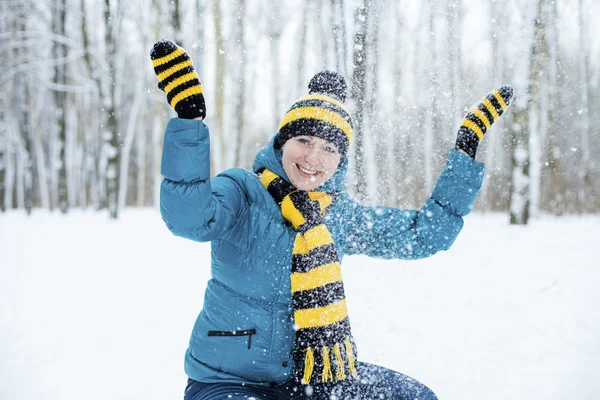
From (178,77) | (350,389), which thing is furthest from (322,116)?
(350,389)

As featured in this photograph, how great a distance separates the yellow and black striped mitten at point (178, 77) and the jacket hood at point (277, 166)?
0.47 meters

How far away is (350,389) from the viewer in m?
1.68

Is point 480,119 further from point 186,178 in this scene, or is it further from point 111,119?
point 111,119

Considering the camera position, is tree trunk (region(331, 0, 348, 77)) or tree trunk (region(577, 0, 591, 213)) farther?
tree trunk (region(577, 0, 591, 213))

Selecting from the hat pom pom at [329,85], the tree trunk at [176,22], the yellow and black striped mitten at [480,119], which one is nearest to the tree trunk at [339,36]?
the hat pom pom at [329,85]

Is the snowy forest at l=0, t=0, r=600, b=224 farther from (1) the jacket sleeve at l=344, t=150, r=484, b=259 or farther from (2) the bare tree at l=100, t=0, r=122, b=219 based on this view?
(1) the jacket sleeve at l=344, t=150, r=484, b=259

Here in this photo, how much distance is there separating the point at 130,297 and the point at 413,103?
3390 mm

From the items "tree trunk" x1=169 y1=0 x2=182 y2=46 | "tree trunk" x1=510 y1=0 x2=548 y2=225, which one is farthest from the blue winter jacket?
"tree trunk" x1=169 y1=0 x2=182 y2=46

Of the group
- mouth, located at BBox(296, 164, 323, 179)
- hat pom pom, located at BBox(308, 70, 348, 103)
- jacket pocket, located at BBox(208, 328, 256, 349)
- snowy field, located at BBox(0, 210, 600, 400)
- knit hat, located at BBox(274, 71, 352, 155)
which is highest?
hat pom pom, located at BBox(308, 70, 348, 103)

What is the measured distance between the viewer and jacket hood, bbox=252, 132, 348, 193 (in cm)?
176

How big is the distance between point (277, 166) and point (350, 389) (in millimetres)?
927

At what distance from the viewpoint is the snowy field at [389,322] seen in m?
2.80

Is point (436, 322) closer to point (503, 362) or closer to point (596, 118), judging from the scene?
point (503, 362)

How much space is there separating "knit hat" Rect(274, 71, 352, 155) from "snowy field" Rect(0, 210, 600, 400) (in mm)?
1611
